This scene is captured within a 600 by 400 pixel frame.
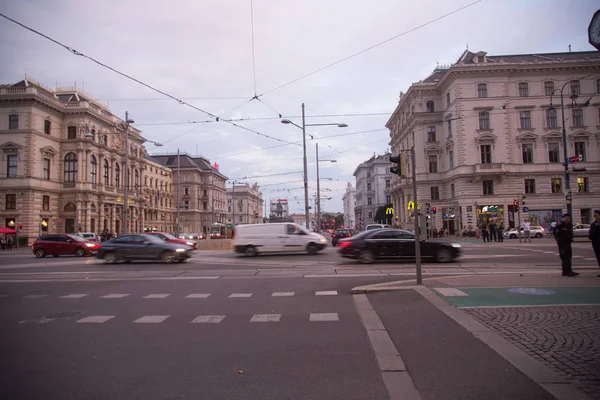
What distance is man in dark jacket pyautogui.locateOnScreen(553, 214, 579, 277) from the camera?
10.2m

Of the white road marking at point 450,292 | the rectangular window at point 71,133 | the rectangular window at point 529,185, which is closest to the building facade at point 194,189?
the rectangular window at point 71,133

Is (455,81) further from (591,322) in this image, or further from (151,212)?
(151,212)

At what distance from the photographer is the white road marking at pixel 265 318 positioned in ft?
22.3

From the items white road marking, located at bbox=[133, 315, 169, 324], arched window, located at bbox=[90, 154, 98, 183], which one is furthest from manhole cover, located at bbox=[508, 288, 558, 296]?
arched window, located at bbox=[90, 154, 98, 183]

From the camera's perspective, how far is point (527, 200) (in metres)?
46.9

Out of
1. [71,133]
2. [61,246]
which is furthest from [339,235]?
[71,133]

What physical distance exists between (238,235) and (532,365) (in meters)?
17.8

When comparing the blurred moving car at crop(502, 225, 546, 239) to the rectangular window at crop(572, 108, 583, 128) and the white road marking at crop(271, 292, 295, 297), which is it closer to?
the rectangular window at crop(572, 108, 583, 128)

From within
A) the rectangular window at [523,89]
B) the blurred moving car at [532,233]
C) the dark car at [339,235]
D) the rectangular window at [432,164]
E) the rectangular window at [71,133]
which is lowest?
the blurred moving car at [532,233]

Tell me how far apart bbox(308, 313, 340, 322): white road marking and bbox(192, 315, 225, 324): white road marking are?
1587mm

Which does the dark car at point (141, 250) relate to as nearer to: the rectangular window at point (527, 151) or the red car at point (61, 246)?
the red car at point (61, 246)

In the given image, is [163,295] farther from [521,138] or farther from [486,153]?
[521,138]

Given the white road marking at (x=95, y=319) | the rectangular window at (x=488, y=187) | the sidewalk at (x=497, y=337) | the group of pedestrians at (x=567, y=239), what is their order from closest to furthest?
the sidewalk at (x=497, y=337)
the white road marking at (x=95, y=319)
the group of pedestrians at (x=567, y=239)
the rectangular window at (x=488, y=187)

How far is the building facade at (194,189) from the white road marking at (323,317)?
85030 mm
